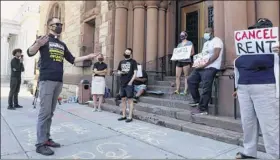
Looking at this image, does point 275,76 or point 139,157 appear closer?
point 275,76

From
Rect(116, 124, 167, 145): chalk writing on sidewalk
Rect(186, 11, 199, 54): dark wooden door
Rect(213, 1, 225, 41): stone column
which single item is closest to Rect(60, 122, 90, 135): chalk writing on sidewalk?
Rect(116, 124, 167, 145): chalk writing on sidewalk

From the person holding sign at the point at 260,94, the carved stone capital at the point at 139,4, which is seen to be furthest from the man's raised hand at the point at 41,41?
the carved stone capital at the point at 139,4

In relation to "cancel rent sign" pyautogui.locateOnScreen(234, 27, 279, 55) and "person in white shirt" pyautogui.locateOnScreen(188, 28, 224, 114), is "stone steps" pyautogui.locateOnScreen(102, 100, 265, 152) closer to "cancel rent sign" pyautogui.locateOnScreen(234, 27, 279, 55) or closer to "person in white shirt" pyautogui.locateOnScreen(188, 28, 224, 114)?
"person in white shirt" pyautogui.locateOnScreen(188, 28, 224, 114)

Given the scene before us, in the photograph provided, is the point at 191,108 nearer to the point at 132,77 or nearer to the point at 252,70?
the point at 132,77

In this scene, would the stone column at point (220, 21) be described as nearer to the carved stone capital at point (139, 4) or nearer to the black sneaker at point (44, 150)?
the carved stone capital at point (139, 4)

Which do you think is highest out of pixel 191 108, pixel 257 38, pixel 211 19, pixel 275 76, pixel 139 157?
pixel 211 19

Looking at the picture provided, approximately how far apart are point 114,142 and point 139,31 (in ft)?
16.5

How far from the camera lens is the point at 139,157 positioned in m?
3.09

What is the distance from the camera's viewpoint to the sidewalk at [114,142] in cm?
317

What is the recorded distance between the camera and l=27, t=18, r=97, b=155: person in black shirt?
3264mm

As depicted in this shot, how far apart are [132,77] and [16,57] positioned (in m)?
4.47

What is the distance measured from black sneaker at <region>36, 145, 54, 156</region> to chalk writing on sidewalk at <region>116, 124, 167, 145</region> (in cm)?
148

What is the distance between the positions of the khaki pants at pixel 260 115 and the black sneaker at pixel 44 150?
2.60m

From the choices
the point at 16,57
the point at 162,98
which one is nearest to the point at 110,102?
the point at 162,98
